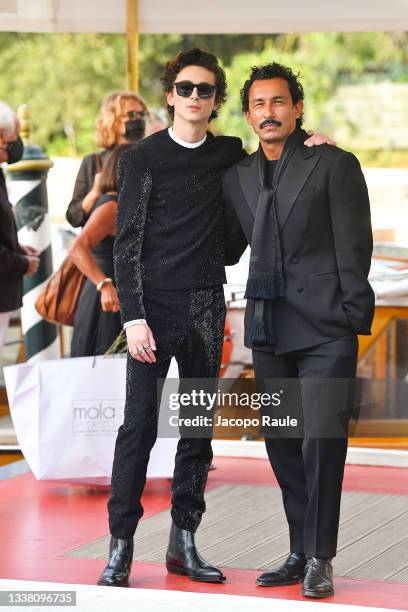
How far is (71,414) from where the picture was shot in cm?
582

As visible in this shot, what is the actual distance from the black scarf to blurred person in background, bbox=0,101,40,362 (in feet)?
5.44

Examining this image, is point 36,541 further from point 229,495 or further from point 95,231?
point 95,231

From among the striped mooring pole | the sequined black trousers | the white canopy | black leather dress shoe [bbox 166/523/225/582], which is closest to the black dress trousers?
the sequined black trousers

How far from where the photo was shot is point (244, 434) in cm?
692

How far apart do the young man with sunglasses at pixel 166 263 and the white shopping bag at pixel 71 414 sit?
1326mm

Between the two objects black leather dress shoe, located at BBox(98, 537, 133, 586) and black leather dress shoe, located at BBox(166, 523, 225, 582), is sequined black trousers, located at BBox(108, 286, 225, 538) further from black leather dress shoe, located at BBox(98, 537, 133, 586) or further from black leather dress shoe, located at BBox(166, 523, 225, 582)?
black leather dress shoe, located at BBox(166, 523, 225, 582)

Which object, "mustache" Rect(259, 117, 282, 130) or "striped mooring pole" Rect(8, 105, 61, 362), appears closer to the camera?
"mustache" Rect(259, 117, 282, 130)

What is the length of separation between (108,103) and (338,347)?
247 cm

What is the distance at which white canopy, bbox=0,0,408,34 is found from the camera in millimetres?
6336

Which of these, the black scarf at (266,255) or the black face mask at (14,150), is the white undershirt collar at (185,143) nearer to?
the black scarf at (266,255)

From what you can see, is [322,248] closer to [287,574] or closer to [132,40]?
[287,574]

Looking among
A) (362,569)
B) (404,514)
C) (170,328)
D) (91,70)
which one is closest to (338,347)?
(170,328)

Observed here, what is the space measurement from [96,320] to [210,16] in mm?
1677

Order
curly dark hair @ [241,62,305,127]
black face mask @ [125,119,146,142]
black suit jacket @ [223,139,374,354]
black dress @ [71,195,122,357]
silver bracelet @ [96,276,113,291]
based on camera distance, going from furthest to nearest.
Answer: black face mask @ [125,119,146,142] < black dress @ [71,195,122,357] < silver bracelet @ [96,276,113,291] < curly dark hair @ [241,62,305,127] < black suit jacket @ [223,139,374,354]
